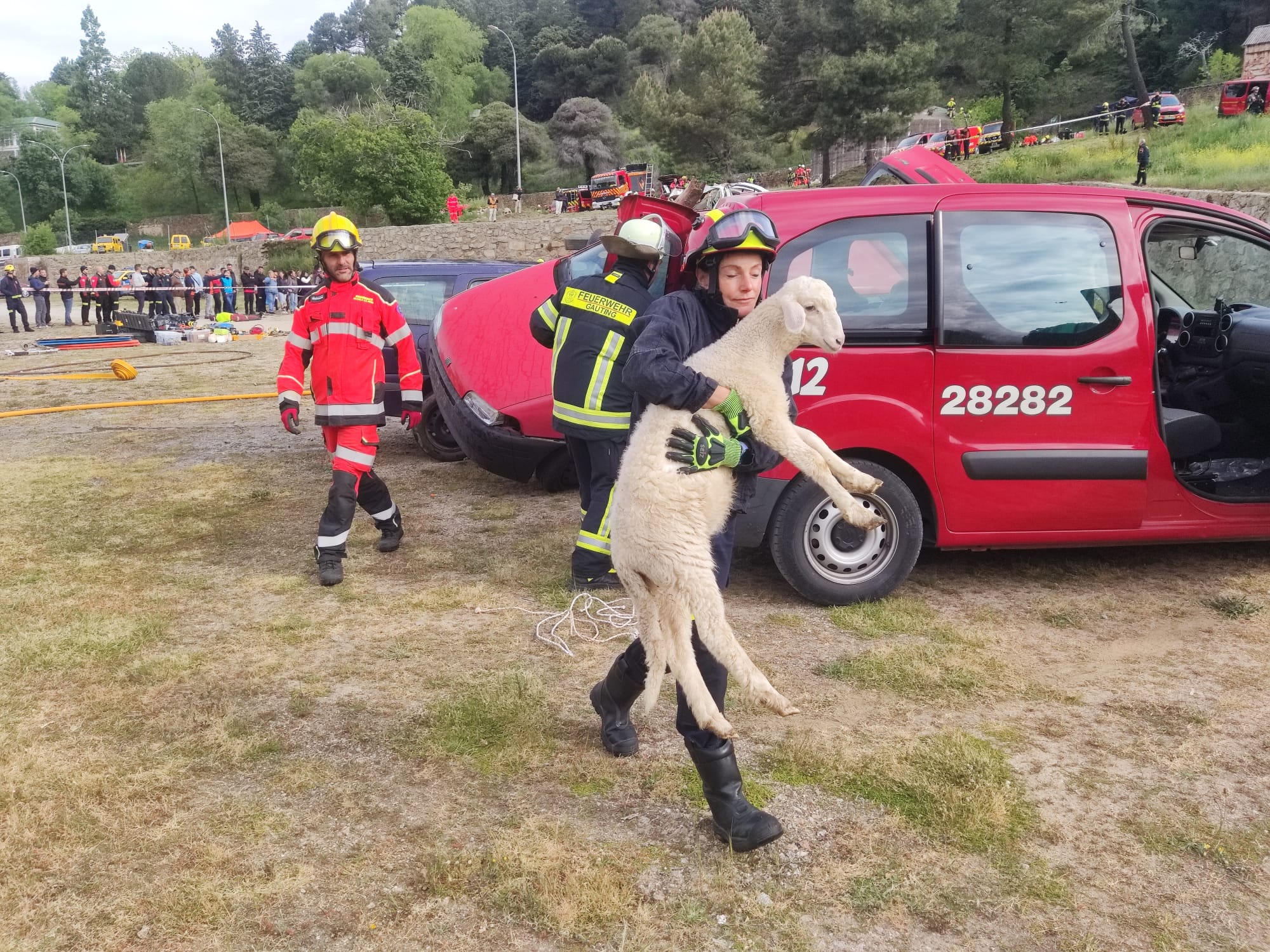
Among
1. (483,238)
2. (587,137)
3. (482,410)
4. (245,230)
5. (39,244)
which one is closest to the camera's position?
(482,410)

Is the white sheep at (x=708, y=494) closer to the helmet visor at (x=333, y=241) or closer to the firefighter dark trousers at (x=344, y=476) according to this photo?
the firefighter dark trousers at (x=344, y=476)

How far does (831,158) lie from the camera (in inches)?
1938

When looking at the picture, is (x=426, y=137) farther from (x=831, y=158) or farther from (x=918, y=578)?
(x=918, y=578)

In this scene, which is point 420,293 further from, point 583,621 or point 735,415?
point 735,415

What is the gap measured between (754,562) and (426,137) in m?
49.3

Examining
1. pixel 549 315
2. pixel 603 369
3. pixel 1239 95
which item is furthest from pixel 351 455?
pixel 1239 95

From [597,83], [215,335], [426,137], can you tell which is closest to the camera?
[215,335]

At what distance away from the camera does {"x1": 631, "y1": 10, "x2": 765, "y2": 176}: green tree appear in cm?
4959

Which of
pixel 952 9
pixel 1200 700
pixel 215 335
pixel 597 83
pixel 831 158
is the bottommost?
pixel 1200 700

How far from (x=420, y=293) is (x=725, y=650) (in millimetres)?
6882

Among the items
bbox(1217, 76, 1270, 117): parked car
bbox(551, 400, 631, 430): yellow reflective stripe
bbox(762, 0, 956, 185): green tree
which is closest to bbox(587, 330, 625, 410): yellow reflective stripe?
bbox(551, 400, 631, 430): yellow reflective stripe

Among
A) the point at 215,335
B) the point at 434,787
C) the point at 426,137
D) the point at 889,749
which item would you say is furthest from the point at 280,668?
the point at 426,137

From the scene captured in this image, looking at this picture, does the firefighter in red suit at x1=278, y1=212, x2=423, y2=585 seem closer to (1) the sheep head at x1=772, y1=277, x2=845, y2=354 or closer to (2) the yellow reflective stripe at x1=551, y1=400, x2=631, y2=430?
(2) the yellow reflective stripe at x1=551, y1=400, x2=631, y2=430

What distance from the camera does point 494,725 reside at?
346 centimetres
